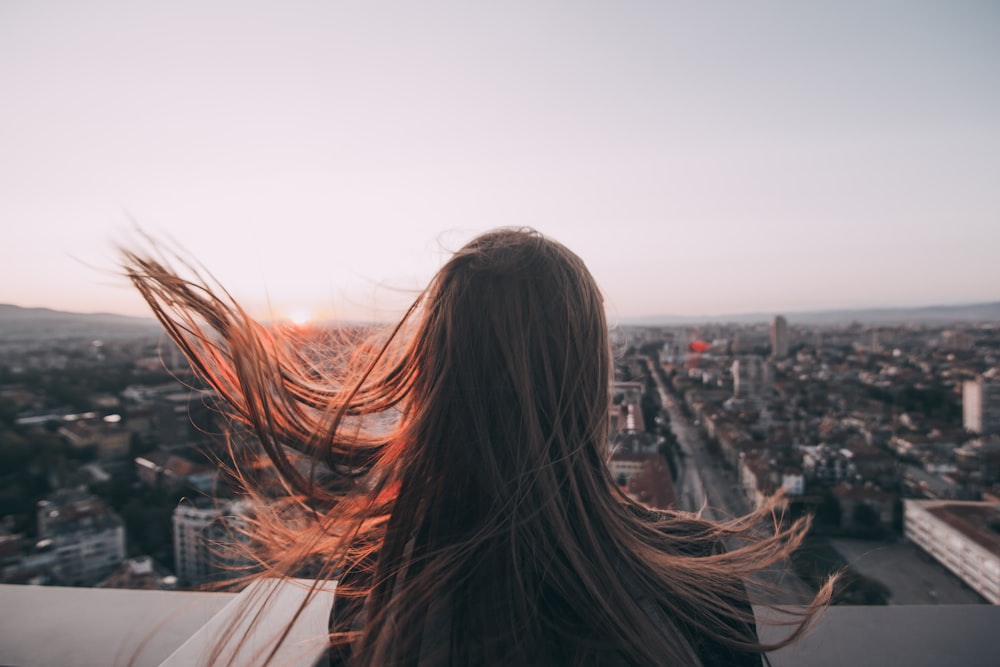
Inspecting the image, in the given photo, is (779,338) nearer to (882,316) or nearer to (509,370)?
(882,316)

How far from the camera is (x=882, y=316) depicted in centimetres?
435

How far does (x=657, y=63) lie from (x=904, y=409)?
82.4 inches

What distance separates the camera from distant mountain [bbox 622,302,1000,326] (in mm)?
3465

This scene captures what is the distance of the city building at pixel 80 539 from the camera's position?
8.03 feet

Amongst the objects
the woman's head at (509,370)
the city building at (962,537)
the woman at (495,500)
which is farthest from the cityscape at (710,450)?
the woman's head at (509,370)

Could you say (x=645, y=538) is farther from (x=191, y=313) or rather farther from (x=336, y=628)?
(x=191, y=313)

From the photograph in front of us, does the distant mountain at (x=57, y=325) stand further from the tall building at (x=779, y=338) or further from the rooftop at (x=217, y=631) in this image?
the tall building at (x=779, y=338)

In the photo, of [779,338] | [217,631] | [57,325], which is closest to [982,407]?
[779,338]

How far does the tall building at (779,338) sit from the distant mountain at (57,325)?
3516 mm

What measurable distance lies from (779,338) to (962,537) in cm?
224

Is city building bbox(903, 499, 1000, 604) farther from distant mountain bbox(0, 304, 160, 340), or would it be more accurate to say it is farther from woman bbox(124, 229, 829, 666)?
distant mountain bbox(0, 304, 160, 340)

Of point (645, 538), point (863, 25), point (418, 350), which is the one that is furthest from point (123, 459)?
point (863, 25)

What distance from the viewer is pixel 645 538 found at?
75 cm

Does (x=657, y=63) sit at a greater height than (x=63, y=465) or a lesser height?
greater
